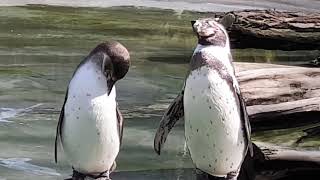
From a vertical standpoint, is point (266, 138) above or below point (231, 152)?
below

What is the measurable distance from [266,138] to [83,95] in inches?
93.2

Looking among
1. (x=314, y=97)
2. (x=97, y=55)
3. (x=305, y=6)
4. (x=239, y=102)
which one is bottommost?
(x=305, y=6)

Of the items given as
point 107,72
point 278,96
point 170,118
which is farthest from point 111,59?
point 278,96

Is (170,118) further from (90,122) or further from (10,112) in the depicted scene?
(10,112)

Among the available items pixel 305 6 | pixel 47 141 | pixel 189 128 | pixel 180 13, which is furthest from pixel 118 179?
pixel 305 6

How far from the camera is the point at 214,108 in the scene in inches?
114

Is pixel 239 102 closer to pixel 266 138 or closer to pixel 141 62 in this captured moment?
pixel 266 138

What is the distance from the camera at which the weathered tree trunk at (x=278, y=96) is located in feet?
13.5

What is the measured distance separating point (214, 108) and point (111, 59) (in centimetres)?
42

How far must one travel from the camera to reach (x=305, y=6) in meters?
16.0

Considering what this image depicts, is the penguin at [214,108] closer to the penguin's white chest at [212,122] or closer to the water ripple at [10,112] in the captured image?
the penguin's white chest at [212,122]

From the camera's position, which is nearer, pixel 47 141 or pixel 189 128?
pixel 189 128

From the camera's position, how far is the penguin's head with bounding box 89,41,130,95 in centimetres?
284

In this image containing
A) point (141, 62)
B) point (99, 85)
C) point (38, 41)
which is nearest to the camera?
point (99, 85)
